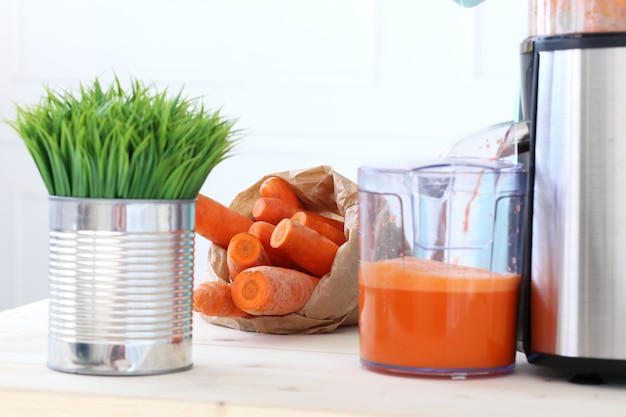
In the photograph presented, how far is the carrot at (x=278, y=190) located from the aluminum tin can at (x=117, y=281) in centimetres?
43

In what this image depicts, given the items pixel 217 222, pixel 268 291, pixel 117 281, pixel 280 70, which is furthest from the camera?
pixel 280 70

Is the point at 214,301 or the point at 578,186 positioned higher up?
the point at 578,186

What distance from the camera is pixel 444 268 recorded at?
2.51 feet

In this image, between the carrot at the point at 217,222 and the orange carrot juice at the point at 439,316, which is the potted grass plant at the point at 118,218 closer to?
the orange carrot juice at the point at 439,316

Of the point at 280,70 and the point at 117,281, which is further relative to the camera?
the point at 280,70

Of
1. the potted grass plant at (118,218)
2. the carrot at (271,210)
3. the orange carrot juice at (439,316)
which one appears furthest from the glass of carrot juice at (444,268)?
the carrot at (271,210)

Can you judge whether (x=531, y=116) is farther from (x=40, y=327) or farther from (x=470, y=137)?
(x=40, y=327)

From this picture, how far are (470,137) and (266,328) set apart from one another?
12.9 inches

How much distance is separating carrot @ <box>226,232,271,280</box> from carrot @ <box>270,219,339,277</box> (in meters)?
0.03

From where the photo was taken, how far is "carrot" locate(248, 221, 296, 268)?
3.67 feet

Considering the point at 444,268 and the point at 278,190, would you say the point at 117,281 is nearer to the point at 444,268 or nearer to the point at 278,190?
the point at 444,268

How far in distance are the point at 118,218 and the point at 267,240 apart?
0.41 meters

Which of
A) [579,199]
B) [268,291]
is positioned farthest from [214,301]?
[579,199]

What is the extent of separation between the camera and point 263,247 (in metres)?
1.12
